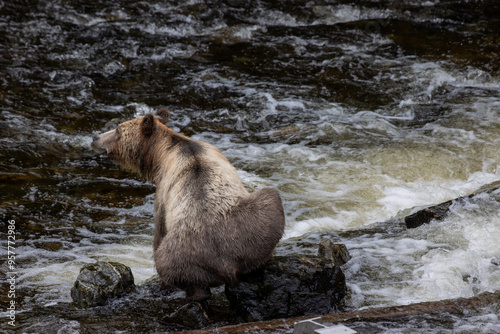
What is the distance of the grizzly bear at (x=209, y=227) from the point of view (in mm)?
4312

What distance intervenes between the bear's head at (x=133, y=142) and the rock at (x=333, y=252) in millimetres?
2076

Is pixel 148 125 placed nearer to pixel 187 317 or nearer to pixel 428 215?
pixel 187 317

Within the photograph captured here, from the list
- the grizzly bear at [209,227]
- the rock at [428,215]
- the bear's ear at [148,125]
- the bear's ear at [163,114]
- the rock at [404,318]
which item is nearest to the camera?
the rock at [404,318]

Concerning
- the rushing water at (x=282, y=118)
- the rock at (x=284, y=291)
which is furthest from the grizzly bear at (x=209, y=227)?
the rushing water at (x=282, y=118)

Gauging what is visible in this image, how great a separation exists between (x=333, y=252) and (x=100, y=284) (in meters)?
2.20

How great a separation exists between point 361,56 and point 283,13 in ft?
12.8

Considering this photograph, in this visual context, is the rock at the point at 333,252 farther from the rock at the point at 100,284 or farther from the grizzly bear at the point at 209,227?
the rock at the point at 100,284

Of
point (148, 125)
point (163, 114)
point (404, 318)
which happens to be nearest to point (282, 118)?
point (163, 114)

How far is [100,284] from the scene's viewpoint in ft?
16.0

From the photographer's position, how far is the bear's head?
5.80 meters

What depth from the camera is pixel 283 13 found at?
1565 centimetres

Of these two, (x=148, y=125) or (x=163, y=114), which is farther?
(x=163, y=114)

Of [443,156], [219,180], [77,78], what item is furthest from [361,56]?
Result: [219,180]

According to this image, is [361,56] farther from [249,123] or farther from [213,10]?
[213,10]
